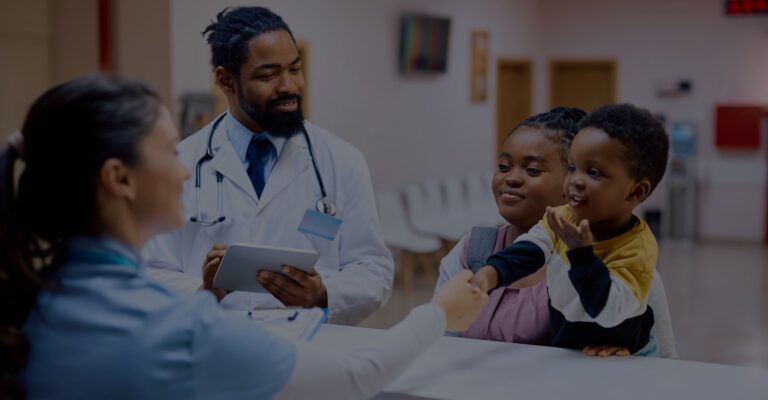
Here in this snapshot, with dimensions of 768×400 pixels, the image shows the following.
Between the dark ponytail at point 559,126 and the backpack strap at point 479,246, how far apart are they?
0.26m

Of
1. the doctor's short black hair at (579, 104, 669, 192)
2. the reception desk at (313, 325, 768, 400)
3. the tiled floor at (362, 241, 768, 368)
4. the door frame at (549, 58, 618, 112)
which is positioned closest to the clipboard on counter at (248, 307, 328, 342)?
the reception desk at (313, 325, 768, 400)

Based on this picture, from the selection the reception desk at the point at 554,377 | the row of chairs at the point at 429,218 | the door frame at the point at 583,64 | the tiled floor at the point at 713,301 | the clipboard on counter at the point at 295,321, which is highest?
the door frame at the point at 583,64

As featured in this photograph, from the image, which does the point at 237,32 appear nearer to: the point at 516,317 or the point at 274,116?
the point at 274,116

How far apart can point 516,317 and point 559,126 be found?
49cm

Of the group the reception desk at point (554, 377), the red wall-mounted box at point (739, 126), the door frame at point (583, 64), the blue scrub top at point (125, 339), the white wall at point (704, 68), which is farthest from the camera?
the door frame at point (583, 64)

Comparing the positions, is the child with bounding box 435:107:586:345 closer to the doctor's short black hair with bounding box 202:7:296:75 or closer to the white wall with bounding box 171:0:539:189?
the doctor's short black hair with bounding box 202:7:296:75

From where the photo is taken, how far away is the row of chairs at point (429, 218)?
324 inches

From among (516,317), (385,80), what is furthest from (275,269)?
(385,80)

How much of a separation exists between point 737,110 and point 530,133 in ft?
32.5

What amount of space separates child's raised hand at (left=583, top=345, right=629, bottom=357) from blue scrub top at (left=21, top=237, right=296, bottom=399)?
80 centimetres

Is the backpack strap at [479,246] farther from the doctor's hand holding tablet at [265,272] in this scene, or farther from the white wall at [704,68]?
the white wall at [704,68]

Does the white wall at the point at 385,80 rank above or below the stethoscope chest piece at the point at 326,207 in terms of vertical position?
above

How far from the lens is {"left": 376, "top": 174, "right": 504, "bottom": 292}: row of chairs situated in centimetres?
824

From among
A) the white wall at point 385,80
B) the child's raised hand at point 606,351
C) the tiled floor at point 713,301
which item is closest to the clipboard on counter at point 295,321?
the child's raised hand at point 606,351
